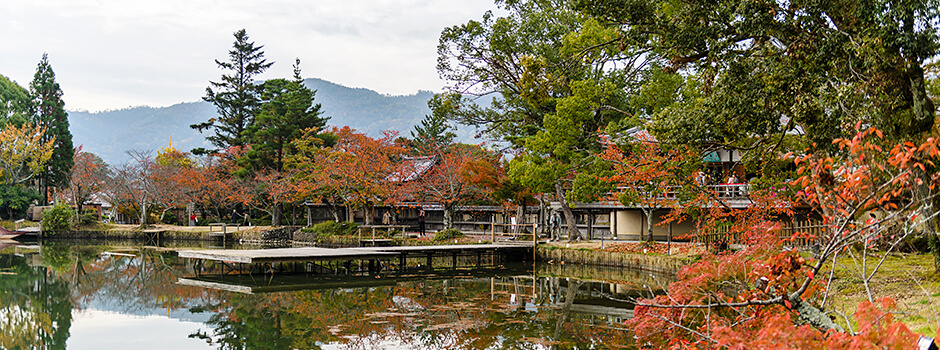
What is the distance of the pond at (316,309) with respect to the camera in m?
9.23

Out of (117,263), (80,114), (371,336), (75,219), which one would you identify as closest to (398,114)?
(80,114)

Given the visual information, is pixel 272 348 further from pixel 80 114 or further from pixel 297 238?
pixel 80 114

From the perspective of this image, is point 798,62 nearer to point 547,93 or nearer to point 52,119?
point 547,93

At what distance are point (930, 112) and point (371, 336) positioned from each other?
8509 mm

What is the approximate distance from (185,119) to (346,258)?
183310 millimetres

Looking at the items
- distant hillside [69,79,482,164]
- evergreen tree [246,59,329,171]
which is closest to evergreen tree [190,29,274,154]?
evergreen tree [246,59,329,171]

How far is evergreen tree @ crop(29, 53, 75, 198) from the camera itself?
35.2m

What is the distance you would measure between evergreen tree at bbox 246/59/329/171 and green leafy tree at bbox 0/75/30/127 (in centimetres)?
1234

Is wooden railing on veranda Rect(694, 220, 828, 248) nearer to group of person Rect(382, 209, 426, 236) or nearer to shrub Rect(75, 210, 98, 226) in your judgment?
group of person Rect(382, 209, 426, 236)

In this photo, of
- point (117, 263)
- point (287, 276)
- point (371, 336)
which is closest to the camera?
point (371, 336)

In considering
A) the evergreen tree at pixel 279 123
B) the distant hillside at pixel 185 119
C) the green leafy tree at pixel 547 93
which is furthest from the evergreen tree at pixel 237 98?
the distant hillside at pixel 185 119

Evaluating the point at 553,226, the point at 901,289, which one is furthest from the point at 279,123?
the point at 901,289

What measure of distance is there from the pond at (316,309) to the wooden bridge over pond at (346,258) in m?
0.61

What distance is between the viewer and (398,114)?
17362 centimetres
